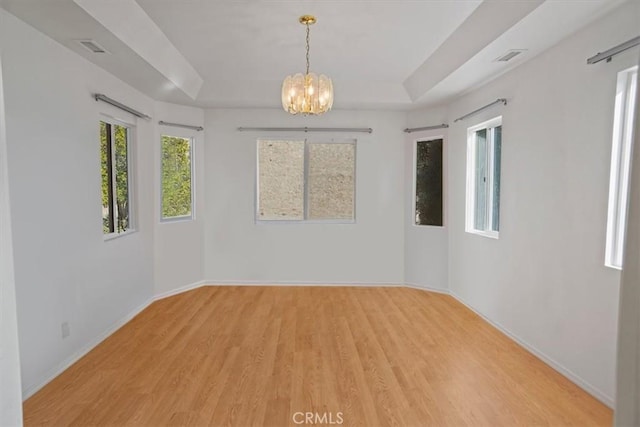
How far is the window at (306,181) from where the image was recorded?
228 inches

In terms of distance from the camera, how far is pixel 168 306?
185 inches

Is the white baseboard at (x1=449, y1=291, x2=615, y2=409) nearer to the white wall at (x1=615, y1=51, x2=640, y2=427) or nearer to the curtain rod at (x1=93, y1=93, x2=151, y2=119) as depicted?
the white wall at (x1=615, y1=51, x2=640, y2=427)

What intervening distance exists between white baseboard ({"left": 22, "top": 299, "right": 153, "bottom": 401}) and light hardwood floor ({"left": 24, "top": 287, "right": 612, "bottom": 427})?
0.04 metres

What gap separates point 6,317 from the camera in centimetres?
153

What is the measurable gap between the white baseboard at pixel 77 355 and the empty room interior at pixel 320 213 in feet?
0.08

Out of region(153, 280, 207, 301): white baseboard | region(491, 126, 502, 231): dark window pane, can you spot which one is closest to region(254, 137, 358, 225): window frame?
region(153, 280, 207, 301): white baseboard

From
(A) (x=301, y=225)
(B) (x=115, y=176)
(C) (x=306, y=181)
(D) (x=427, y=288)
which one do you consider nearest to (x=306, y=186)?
(C) (x=306, y=181)

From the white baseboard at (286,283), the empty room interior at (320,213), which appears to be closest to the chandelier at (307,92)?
the empty room interior at (320,213)

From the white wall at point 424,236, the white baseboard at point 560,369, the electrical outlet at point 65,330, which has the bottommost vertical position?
the white baseboard at point 560,369

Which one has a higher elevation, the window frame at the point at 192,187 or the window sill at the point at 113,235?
the window frame at the point at 192,187

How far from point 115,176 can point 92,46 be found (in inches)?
56.3

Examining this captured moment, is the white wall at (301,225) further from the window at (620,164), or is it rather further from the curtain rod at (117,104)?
the window at (620,164)

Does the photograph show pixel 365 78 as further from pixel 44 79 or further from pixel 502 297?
pixel 44 79

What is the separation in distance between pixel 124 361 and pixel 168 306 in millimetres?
1545
